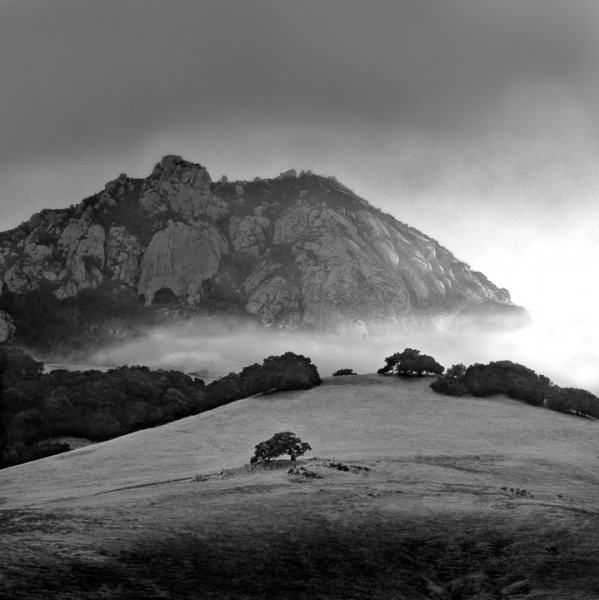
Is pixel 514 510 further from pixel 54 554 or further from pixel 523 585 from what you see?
pixel 54 554

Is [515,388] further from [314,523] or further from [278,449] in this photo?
[314,523]

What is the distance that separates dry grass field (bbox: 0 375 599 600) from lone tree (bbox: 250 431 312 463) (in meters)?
1.63

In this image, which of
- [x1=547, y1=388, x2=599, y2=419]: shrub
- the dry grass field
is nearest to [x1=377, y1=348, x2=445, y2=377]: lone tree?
[x1=547, y1=388, x2=599, y2=419]: shrub

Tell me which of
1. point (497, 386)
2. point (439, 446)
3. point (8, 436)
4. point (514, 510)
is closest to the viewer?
point (514, 510)

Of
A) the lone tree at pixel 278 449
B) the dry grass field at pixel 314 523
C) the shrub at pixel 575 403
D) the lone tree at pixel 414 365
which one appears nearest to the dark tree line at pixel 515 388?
the shrub at pixel 575 403

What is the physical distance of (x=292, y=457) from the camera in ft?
A: 155

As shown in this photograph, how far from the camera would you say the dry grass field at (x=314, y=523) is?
66.1ft

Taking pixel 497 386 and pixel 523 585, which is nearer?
pixel 523 585

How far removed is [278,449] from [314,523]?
64.3ft

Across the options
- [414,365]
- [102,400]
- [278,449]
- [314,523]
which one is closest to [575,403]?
[414,365]

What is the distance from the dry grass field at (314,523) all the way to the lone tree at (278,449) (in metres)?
1.63

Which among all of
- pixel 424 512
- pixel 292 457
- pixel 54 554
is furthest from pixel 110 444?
pixel 54 554

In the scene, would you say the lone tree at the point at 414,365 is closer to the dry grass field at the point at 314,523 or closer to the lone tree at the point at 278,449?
the dry grass field at the point at 314,523

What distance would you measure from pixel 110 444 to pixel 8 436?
1356 inches
